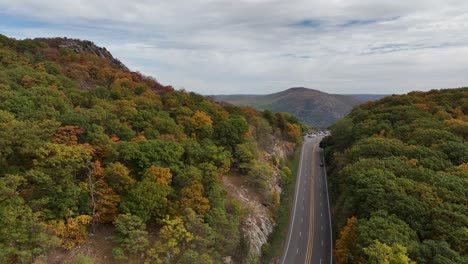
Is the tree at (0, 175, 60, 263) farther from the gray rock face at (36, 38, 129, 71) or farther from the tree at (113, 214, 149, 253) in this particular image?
the gray rock face at (36, 38, 129, 71)

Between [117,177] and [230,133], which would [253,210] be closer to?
[230,133]

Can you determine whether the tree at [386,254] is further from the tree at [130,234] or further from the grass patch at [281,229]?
the tree at [130,234]

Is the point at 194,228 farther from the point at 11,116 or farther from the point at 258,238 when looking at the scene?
the point at 11,116

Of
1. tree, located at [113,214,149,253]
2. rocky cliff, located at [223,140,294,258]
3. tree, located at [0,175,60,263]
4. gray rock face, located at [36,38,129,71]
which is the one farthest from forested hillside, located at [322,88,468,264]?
gray rock face, located at [36,38,129,71]

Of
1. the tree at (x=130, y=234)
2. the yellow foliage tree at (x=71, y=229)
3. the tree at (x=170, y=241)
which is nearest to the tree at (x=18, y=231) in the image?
the yellow foliage tree at (x=71, y=229)

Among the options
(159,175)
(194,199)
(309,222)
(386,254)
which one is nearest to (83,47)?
(159,175)

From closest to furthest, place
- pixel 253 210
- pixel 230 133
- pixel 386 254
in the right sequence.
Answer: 1. pixel 386 254
2. pixel 253 210
3. pixel 230 133
